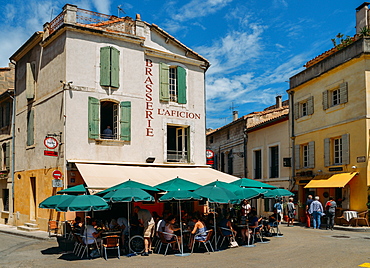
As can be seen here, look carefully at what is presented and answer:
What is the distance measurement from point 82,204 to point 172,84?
32.3ft

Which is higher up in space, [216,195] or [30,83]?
[30,83]

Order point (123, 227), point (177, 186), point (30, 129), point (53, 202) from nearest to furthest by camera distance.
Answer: point (53, 202) → point (123, 227) → point (177, 186) → point (30, 129)

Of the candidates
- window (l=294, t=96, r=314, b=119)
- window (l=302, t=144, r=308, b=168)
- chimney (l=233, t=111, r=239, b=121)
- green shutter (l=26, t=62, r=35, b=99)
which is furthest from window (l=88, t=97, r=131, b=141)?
chimney (l=233, t=111, r=239, b=121)

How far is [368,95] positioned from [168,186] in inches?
432

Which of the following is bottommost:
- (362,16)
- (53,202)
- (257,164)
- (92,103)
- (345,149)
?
(53,202)

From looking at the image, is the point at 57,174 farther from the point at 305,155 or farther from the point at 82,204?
the point at 305,155

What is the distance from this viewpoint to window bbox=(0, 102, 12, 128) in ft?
76.0

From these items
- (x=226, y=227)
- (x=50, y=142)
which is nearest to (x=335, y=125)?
(x=226, y=227)

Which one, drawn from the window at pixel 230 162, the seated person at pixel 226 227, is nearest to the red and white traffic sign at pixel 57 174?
the seated person at pixel 226 227

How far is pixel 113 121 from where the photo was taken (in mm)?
18297

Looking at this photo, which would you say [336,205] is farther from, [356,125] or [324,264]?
[324,264]

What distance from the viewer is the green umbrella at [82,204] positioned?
11.1 meters

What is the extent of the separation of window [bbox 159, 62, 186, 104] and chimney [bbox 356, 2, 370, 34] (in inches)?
427

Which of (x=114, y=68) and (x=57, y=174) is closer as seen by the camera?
(x=57, y=174)
